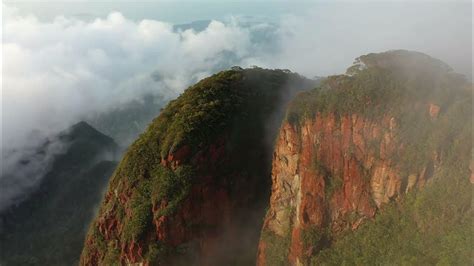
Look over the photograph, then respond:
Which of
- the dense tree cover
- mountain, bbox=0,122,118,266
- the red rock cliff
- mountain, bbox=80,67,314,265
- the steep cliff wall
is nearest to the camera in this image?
the dense tree cover

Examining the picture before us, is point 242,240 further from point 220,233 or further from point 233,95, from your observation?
point 233,95

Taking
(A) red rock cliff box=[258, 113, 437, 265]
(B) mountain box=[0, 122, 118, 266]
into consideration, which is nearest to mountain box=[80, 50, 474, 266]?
(A) red rock cliff box=[258, 113, 437, 265]

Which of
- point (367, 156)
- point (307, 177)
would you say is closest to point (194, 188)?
point (307, 177)

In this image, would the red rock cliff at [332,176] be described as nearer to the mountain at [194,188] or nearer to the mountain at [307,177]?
the mountain at [307,177]

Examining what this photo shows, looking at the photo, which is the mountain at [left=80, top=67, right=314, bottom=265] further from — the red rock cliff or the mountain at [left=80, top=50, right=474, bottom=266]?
the red rock cliff

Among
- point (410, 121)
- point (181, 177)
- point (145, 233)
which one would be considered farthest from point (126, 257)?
point (410, 121)

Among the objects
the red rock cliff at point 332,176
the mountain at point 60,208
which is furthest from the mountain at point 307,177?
the mountain at point 60,208
